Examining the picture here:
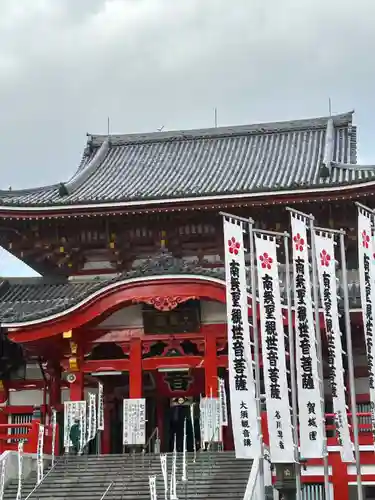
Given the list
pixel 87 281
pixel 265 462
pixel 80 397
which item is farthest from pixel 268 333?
pixel 87 281

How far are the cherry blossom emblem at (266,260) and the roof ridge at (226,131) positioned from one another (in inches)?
496

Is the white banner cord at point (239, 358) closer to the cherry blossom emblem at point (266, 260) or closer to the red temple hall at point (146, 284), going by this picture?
the cherry blossom emblem at point (266, 260)

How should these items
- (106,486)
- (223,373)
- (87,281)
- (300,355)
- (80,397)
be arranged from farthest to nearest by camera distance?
1. (87,281)
2. (223,373)
3. (80,397)
4. (106,486)
5. (300,355)

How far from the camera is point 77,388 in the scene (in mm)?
16188

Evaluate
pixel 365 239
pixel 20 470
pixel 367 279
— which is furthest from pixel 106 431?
pixel 365 239

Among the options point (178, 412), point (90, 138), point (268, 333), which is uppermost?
point (90, 138)

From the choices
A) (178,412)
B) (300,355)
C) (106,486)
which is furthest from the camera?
(178,412)

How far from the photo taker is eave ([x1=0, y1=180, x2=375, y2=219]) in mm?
17625

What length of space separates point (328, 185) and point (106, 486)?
27.5 feet

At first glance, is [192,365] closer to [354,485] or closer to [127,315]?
[127,315]

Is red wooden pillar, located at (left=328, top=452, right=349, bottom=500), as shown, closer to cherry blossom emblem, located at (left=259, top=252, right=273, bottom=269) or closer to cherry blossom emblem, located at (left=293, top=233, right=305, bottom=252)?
cherry blossom emblem, located at (left=259, top=252, right=273, bottom=269)

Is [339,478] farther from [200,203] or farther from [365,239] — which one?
[200,203]

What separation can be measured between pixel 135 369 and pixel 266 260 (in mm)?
4484

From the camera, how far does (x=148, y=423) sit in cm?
1825
